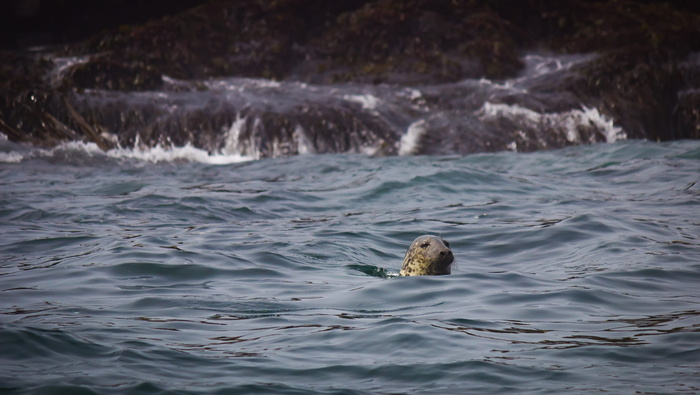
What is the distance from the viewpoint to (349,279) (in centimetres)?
731

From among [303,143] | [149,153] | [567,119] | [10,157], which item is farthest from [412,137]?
[10,157]

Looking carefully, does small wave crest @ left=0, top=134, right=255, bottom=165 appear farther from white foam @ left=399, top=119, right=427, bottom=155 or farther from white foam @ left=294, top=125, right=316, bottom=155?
white foam @ left=399, top=119, right=427, bottom=155

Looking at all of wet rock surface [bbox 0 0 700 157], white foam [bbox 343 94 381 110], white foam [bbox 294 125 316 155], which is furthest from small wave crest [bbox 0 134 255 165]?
white foam [bbox 343 94 381 110]

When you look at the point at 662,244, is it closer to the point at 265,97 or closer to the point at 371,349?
the point at 371,349

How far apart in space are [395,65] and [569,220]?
9.35m

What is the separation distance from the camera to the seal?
7.32 m

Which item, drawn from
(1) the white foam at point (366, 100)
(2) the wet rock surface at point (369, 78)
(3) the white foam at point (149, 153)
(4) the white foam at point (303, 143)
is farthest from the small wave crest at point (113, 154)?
(1) the white foam at point (366, 100)

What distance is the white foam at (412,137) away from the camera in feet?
51.6

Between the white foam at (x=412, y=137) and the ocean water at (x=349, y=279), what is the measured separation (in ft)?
4.39

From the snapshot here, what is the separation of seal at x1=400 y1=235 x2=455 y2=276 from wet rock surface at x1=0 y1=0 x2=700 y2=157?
325 inches

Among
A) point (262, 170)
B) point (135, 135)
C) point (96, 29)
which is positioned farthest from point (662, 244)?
point (96, 29)

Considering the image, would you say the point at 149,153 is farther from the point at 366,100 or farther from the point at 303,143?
the point at 366,100

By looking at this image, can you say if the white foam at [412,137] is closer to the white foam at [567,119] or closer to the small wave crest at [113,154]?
the white foam at [567,119]

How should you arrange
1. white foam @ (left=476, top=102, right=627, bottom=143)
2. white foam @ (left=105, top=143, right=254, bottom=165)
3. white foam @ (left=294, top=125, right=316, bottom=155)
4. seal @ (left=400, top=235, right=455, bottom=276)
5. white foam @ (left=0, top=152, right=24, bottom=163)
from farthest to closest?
white foam @ (left=476, top=102, right=627, bottom=143), white foam @ (left=294, top=125, right=316, bottom=155), white foam @ (left=105, top=143, right=254, bottom=165), white foam @ (left=0, top=152, right=24, bottom=163), seal @ (left=400, top=235, right=455, bottom=276)
